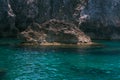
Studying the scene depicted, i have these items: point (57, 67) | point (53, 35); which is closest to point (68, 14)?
point (53, 35)

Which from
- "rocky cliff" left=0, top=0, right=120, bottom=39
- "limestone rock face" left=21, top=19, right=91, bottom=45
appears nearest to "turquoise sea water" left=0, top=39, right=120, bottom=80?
"limestone rock face" left=21, top=19, right=91, bottom=45

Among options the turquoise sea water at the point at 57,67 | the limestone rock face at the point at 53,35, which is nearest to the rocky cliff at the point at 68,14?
the limestone rock face at the point at 53,35

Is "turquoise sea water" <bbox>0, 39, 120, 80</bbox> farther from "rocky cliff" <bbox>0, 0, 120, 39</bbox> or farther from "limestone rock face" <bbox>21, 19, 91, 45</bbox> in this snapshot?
"rocky cliff" <bbox>0, 0, 120, 39</bbox>

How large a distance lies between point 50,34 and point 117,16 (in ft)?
114

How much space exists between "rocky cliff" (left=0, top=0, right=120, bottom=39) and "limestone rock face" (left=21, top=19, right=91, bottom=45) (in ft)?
71.4

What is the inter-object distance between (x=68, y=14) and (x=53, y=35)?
28.9 m

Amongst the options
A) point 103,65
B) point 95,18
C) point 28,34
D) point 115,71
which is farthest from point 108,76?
point 95,18

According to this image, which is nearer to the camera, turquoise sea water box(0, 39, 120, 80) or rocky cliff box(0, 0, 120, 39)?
turquoise sea water box(0, 39, 120, 80)

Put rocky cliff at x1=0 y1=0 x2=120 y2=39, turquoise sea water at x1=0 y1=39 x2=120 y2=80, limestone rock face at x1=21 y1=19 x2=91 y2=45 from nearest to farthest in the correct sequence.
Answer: turquoise sea water at x1=0 y1=39 x2=120 y2=80 < limestone rock face at x1=21 y1=19 x2=91 y2=45 < rocky cliff at x1=0 y1=0 x2=120 y2=39

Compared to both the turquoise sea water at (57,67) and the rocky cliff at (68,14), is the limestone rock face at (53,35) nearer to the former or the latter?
the turquoise sea water at (57,67)

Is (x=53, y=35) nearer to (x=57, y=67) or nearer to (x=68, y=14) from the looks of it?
(x=68, y=14)

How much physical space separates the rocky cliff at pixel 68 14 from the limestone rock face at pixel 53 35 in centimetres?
2175

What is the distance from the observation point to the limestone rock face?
79.6 m

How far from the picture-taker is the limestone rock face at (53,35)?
261 feet
